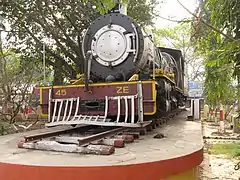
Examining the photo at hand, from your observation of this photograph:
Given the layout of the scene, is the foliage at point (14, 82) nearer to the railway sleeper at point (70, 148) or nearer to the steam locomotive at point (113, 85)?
the steam locomotive at point (113, 85)

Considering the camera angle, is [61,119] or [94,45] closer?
[61,119]

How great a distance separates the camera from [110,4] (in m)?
3.81

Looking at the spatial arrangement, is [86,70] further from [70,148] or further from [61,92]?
[70,148]

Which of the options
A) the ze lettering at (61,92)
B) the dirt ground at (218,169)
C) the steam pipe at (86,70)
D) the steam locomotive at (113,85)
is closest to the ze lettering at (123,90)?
the steam locomotive at (113,85)

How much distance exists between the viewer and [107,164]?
312 centimetres

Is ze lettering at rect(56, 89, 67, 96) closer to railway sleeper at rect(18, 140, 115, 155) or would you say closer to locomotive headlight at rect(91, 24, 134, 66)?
locomotive headlight at rect(91, 24, 134, 66)

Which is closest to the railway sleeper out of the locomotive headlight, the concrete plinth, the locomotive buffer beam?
the concrete plinth

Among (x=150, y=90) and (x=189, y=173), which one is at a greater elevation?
(x=150, y=90)

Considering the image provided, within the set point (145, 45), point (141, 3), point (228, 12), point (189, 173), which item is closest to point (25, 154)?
point (189, 173)

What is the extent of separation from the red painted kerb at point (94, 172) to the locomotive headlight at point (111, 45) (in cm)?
307

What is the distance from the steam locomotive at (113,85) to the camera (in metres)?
5.33

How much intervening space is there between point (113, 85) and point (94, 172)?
104 inches

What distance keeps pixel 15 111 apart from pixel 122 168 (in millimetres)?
9208

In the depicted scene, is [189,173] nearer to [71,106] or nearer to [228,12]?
[228,12]
